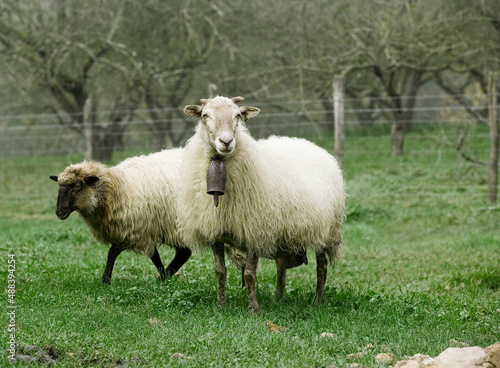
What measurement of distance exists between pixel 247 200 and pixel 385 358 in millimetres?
1956

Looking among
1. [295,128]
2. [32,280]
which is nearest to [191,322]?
[32,280]

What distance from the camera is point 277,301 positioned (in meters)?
6.11

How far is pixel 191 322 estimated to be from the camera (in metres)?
5.20

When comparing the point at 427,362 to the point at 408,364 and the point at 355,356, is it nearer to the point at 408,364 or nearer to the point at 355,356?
the point at 408,364

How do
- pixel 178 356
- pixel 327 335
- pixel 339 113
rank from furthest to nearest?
A: pixel 339 113, pixel 327 335, pixel 178 356

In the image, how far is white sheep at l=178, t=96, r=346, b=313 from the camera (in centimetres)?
558

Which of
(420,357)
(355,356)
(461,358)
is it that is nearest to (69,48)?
(355,356)

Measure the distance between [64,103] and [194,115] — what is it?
1367 centimetres

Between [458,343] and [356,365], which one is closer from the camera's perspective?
[356,365]

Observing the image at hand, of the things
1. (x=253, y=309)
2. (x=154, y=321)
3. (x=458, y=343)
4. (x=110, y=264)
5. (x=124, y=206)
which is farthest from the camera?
(x=124, y=206)

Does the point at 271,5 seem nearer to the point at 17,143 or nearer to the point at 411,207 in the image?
the point at 411,207

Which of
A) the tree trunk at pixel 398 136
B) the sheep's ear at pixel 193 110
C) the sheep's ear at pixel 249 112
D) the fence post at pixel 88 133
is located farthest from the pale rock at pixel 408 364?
the tree trunk at pixel 398 136

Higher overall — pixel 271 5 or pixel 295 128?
pixel 271 5

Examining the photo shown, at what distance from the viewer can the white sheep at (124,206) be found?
22.6 ft
